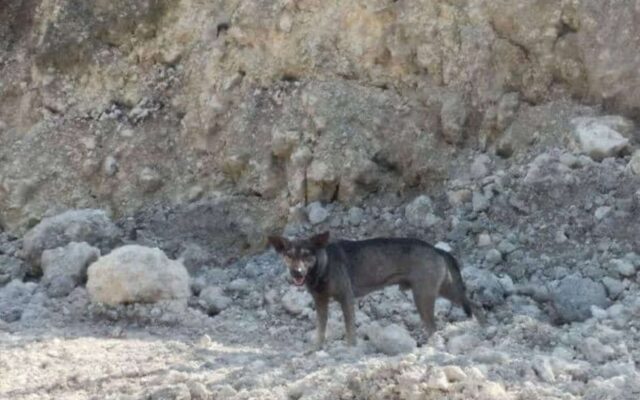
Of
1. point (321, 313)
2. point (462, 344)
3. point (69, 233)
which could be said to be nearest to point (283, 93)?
point (69, 233)

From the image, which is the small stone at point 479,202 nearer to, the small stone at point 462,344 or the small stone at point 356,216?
the small stone at point 356,216

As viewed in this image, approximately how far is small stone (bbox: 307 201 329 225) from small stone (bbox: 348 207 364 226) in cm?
28

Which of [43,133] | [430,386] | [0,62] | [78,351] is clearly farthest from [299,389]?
[0,62]

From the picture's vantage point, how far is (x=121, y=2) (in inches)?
557

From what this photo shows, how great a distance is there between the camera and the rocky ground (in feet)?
24.1

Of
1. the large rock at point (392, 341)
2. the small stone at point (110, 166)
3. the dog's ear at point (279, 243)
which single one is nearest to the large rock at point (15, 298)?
the small stone at point (110, 166)

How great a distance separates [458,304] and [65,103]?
21.2 feet

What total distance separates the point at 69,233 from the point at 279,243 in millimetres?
3889

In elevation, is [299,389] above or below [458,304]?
below

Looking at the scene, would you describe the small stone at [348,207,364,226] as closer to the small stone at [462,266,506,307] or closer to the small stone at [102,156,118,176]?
the small stone at [462,266,506,307]

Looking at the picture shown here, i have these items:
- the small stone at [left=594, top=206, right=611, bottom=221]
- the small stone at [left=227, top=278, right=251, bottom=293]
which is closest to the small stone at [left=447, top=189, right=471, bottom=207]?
the small stone at [left=594, top=206, right=611, bottom=221]

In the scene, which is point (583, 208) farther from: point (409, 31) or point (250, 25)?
point (250, 25)

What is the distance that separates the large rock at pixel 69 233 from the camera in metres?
12.0

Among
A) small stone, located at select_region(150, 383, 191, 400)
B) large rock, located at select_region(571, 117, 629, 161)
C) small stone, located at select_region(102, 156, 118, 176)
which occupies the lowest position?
small stone, located at select_region(150, 383, 191, 400)
